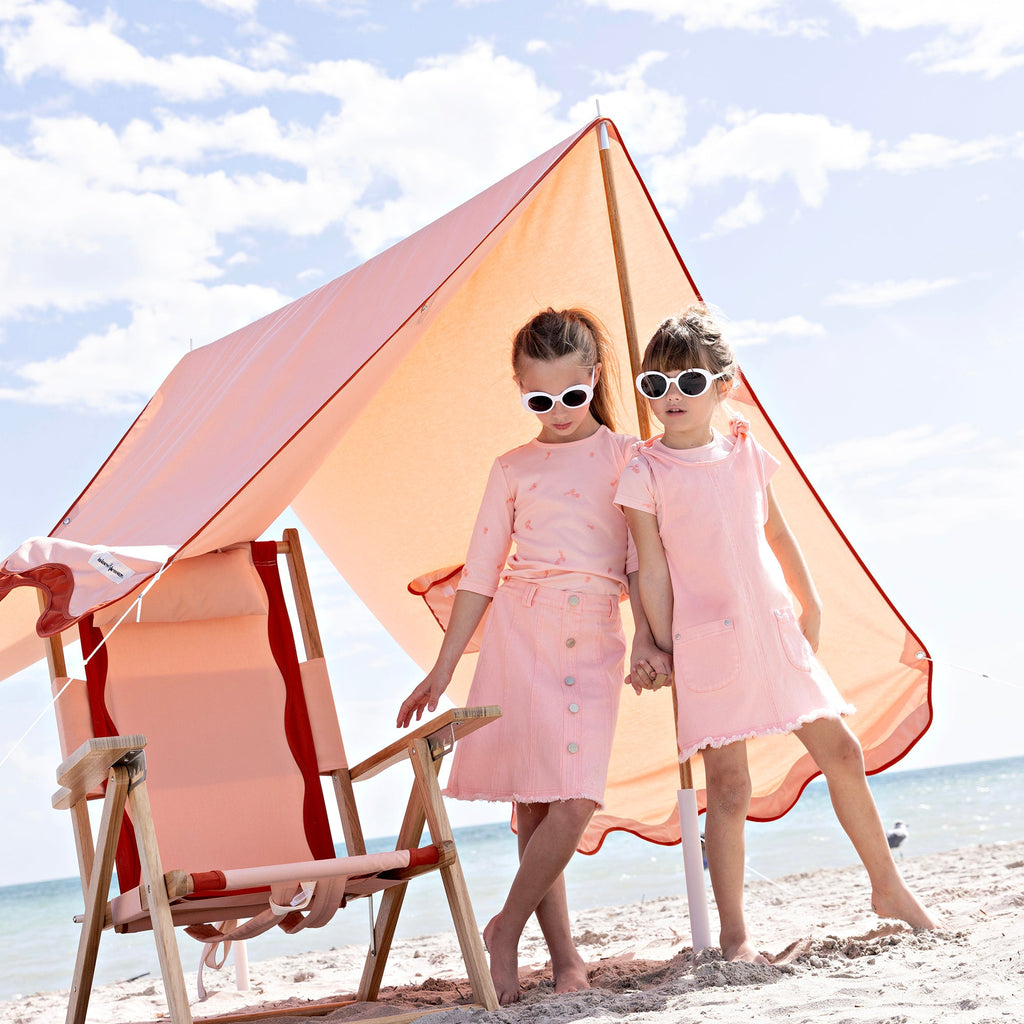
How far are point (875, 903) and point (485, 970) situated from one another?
0.81 meters

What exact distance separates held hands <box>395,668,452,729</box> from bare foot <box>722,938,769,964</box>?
75 cm

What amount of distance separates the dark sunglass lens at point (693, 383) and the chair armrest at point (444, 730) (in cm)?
75

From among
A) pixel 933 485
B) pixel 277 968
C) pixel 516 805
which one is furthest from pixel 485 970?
pixel 933 485

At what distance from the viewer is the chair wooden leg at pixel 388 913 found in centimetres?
235

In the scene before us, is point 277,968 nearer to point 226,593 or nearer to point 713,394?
point 226,593

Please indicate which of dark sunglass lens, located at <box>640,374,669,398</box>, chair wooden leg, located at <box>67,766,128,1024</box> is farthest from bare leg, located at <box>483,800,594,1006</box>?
dark sunglass lens, located at <box>640,374,669,398</box>

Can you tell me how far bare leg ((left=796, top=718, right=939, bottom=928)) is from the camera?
2.23m

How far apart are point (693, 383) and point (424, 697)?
85 cm

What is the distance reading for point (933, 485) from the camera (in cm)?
1316

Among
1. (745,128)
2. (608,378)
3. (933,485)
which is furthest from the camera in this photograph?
(933,485)

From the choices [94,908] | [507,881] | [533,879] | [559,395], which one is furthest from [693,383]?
[507,881]

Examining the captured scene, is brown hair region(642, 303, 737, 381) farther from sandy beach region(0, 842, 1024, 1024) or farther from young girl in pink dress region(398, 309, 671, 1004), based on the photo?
sandy beach region(0, 842, 1024, 1024)

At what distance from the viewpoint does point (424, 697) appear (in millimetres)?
2355

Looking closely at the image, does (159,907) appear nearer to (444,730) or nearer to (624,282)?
(444,730)
